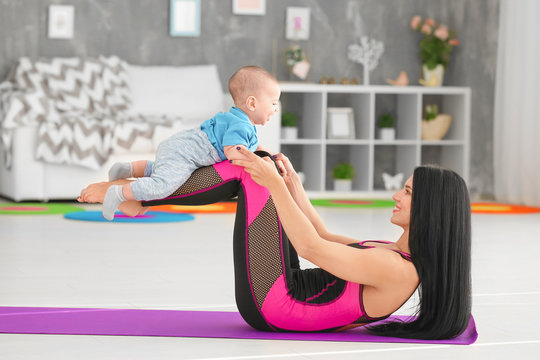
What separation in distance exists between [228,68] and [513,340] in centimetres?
472

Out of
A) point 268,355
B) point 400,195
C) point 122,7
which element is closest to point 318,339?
point 268,355

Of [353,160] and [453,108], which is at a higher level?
[453,108]

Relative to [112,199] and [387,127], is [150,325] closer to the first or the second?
[112,199]

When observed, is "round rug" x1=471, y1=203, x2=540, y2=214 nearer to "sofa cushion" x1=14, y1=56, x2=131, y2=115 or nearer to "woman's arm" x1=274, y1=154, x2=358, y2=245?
"sofa cushion" x1=14, y1=56, x2=131, y2=115

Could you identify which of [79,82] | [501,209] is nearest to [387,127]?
[501,209]

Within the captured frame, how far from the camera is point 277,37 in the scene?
6621mm

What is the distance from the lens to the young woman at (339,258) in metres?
1.88

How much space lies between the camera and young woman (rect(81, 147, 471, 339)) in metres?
1.88

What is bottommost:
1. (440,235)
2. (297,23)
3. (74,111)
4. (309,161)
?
(309,161)

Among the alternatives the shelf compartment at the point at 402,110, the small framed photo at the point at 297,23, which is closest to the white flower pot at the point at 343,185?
the shelf compartment at the point at 402,110

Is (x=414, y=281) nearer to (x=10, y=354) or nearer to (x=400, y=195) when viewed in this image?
(x=400, y=195)

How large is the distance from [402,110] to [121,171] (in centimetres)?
477

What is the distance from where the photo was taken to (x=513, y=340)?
2100 mm

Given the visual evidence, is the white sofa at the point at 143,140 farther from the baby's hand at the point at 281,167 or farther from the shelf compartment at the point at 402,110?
the baby's hand at the point at 281,167
